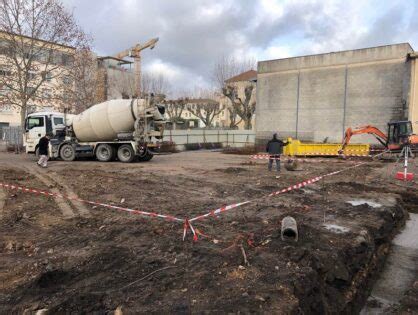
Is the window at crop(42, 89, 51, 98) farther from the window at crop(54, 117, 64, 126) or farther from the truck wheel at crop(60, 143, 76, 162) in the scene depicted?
the truck wheel at crop(60, 143, 76, 162)

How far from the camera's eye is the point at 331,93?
3055 cm

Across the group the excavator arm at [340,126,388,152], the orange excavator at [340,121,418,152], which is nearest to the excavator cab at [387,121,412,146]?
the orange excavator at [340,121,418,152]

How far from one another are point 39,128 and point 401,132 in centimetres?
2101

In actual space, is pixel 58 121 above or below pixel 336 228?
above

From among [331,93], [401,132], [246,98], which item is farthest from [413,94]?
[246,98]

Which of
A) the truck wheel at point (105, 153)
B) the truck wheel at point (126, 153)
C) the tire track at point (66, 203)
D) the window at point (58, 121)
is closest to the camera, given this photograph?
the tire track at point (66, 203)

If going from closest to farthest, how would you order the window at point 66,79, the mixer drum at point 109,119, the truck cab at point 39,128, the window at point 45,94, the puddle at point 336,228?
the puddle at point 336,228 → the mixer drum at point 109,119 → the truck cab at point 39,128 → the window at point 45,94 → the window at point 66,79

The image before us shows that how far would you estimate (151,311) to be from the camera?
360cm

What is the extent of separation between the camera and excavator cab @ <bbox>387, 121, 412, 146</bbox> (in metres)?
21.8

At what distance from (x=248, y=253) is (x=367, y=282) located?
1.87 m

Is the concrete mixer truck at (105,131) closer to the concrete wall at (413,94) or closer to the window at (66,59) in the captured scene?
the window at (66,59)

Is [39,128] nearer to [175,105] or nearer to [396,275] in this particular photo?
[396,275]

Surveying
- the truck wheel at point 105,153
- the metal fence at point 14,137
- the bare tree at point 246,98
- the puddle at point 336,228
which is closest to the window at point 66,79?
the metal fence at point 14,137

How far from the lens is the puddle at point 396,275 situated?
4910 mm
